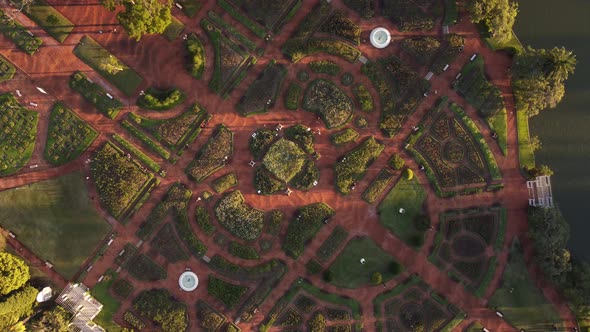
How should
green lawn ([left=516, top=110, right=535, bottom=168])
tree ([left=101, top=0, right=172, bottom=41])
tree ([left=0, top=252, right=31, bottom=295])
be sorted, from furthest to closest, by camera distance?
1. green lawn ([left=516, top=110, right=535, bottom=168])
2. tree ([left=0, top=252, right=31, bottom=295])
3. tree ([left=101, top=0, right=172, bottom=41])

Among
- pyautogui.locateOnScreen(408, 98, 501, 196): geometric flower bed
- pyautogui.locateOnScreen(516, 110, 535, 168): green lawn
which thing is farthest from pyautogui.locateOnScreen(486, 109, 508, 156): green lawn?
pyautogui.locateOnScreen(408, 98, 501, 196): geometric flower bed

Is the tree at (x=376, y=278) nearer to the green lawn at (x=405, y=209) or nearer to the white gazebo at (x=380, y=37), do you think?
the green lawn at (x=405, y=209)

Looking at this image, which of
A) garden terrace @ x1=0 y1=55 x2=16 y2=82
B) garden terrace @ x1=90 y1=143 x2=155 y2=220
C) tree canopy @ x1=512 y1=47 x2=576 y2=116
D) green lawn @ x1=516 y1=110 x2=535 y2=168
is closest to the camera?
tree canopy @ x1=512 y1=47 x2=576 y2=116

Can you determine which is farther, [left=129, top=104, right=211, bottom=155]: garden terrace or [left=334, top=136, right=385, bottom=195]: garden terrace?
[left=129, top=104, right=211, bottom=155]: garden terrace

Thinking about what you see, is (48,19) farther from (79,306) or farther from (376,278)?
(376,278)

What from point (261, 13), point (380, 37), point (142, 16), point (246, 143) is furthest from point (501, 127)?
point (142, 16)

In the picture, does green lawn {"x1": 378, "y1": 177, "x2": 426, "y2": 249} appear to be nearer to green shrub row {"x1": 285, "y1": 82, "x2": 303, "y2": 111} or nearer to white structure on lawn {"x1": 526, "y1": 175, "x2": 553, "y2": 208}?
white structure on lawn {"x1": 526, "y1": 175, "x2": 553, "y2": 208}

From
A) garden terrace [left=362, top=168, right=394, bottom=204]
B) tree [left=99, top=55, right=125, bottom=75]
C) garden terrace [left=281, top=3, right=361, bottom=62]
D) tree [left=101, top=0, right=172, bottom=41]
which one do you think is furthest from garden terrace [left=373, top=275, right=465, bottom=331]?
tree [left=99, top=55, right=125, bottom=75]

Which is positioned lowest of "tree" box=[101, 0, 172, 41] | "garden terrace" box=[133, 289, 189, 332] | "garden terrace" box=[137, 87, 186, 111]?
"garden terrace" box=[133, 289, 189, 332]

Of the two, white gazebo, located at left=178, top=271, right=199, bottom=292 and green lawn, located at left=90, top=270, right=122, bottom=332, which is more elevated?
white gazebo, located at left=178, top=271, right=199, bottom=292
